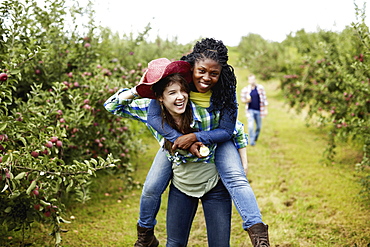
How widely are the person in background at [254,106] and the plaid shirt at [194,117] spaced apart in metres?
5.47

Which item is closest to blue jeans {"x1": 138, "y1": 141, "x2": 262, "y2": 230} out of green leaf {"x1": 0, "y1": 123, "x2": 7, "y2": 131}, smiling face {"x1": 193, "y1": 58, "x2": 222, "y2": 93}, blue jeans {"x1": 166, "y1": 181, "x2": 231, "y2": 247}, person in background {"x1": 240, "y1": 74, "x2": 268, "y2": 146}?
blue jeans {"x1": 166, "y1": 181, "x2": 231, "y2": 247}

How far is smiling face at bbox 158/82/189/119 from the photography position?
7.86 ft

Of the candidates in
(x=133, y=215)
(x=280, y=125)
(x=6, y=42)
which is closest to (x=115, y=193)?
(x=133, y=215)

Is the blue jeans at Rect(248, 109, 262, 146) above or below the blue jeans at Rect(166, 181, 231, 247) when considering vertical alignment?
below

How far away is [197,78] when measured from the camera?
239 centimetres

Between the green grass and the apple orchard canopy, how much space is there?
1874mm

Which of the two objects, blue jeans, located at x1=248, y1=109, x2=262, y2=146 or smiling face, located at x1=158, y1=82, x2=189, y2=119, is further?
blue jeans, located at x1=248, y1=109, x2=262, y2=146

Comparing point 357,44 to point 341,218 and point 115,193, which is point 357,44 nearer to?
point 341,218

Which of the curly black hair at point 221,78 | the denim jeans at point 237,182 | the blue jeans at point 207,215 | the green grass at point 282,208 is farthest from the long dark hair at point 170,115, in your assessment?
the green grass at point 282,208

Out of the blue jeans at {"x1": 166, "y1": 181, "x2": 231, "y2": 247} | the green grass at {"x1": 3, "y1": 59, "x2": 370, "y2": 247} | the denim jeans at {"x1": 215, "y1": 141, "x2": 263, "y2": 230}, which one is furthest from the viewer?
the green grass at {"x1": 3, "y1": 59, "x2": 370, "y2": 247}

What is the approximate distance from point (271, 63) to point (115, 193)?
12.5 metres

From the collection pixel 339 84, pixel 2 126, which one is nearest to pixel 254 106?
pixel 339 84

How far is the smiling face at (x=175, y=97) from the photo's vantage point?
240cm

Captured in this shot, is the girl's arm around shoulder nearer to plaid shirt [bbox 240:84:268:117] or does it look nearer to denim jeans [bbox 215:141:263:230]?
denim jeans [bbox 215:141:263:230]
